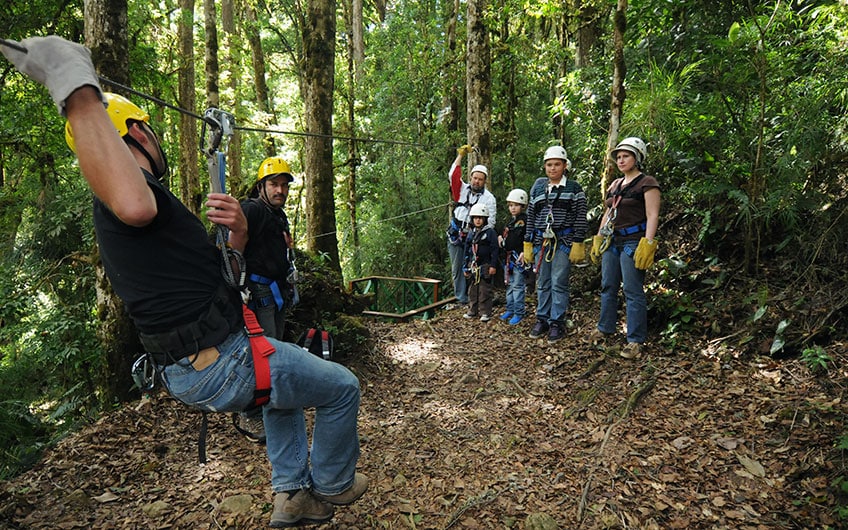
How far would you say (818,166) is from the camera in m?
4.75

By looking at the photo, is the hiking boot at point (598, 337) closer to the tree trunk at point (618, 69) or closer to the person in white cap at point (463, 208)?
the person in white cap at point (463, 208)

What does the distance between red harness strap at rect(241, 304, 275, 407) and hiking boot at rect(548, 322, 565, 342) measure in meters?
4.32

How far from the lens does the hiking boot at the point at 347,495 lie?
2.52 meters

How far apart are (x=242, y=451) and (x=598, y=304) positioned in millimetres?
5043

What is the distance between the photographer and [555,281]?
5.69 meters

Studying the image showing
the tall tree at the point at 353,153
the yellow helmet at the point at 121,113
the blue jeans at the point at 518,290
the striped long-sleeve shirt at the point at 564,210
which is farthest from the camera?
the tall tree at the point at 353,153

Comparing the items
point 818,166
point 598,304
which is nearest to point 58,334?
point 598,304

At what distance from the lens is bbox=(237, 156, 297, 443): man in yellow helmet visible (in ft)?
11.9

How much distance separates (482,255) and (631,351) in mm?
2712

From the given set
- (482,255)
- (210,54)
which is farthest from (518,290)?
(210,54)

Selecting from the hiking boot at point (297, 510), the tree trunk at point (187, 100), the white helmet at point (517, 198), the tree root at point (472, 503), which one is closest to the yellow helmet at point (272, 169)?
the hiking boot at point (297, 510)

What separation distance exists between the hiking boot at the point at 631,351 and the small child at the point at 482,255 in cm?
239

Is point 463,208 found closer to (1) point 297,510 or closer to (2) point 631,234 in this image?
(2) point 631,234

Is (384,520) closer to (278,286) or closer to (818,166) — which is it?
(278,286)
